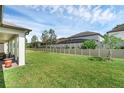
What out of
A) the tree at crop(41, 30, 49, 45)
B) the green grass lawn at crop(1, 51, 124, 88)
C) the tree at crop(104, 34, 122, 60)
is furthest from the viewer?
the tree at crop(41, 30, 49, 45)

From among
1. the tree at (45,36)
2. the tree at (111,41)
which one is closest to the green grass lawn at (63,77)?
the tree at (111,41)

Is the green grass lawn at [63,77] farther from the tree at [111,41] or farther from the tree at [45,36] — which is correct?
the tree at [45,36]

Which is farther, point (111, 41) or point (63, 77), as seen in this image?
point (111, 41)

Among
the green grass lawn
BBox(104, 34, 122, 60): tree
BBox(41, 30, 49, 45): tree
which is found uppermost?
BBox(41, 30, 49, 45): tree

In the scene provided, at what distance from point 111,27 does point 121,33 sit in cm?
624

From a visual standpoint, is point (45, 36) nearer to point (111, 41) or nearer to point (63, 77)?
point (111, 41)

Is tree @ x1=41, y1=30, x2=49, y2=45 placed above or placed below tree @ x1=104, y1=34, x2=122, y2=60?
above

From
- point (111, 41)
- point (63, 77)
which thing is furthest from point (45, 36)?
point (63, 77)

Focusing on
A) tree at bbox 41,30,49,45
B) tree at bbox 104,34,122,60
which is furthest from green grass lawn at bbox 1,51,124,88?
tree at bbox 41,30,49,45

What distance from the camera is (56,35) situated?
4309 centimetres

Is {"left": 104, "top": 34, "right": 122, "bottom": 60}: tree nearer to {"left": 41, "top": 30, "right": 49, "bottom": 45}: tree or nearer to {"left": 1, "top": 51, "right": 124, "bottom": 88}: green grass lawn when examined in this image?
{"left": 1, "top": 51, "right": 124, "bottom": 88}: green grass lawn

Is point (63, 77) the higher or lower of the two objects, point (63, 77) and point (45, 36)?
the lower

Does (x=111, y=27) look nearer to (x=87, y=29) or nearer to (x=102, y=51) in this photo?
(x=87, y=29)

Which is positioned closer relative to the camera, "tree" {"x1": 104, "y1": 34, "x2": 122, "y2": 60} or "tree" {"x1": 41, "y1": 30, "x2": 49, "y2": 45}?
"tree" {"x1": 104, "y1": 34, "x2": 122, "y2": 60}
